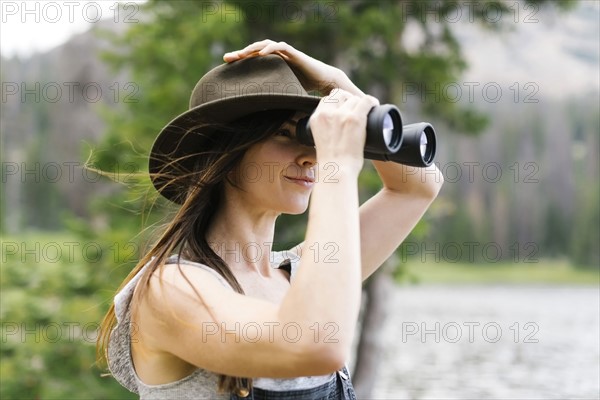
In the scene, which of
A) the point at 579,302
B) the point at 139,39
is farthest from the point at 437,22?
the point at 579,302

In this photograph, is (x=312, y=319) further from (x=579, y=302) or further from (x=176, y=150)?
(x=579, y=302)

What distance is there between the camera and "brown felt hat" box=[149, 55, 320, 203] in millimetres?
1411

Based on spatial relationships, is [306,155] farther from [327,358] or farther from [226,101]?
[327,358]

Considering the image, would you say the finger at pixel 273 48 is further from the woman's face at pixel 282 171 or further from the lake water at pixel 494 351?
the lake water at pixel 494 351

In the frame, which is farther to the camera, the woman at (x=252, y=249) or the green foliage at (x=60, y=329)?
the green foliage at (x=60, y=329)

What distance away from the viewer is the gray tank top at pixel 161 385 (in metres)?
1.37

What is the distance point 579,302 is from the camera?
964 inches

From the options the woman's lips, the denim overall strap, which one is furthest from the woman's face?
the denim overall strap

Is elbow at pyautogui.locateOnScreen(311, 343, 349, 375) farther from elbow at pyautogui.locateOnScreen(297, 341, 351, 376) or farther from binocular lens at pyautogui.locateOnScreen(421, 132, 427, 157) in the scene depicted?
binocular lens at pyautogui.locateOnScreen(421, 132, 427, 157)

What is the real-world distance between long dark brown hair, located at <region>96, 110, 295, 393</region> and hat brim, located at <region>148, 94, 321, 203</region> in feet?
0.05

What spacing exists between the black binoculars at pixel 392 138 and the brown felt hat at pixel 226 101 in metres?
0.07

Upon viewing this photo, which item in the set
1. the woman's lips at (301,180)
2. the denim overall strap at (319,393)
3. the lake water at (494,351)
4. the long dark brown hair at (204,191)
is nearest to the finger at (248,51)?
the long dark brown hair at (204,191)

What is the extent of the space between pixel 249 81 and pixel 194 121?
124mm

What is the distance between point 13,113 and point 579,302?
29579mm
